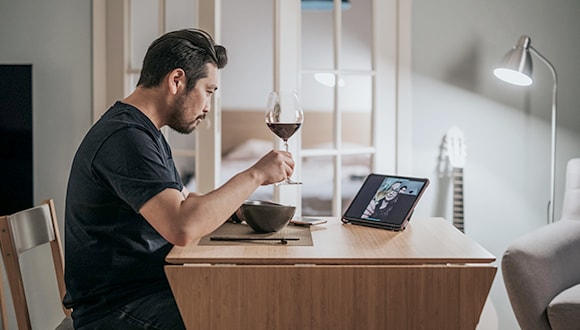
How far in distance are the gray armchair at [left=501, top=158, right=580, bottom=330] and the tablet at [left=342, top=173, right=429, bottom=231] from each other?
831 mm

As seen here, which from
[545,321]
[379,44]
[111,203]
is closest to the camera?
[111,203]

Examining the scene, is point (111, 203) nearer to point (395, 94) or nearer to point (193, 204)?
point (193, 204)

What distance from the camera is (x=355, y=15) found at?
3758 mm

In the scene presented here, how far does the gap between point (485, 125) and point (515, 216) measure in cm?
47

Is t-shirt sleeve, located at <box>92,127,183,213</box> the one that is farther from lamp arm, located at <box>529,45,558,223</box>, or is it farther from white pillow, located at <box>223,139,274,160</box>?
white pillow, located at <box>223,139,274,160</box>

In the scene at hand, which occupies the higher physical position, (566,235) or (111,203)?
(111,203)

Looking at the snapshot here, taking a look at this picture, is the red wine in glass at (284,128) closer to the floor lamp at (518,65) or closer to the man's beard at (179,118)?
the man's beard at (179,118)

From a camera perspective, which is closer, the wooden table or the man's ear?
the wooden table

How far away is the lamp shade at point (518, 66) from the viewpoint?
3.37m

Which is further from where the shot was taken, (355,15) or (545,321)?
(355,15)

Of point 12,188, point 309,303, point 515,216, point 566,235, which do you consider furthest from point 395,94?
point 309,303

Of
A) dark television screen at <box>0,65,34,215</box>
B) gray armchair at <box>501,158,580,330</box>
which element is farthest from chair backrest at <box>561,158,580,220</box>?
dark television screen at <box>0,65,34,215</box>

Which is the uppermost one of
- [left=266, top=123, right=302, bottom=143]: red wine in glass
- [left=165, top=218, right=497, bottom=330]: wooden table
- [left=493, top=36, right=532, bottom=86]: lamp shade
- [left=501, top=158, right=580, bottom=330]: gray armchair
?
[left=493, top=36, right=532, bottom=86]: lamp shade

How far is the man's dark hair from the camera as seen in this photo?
6.43ft
